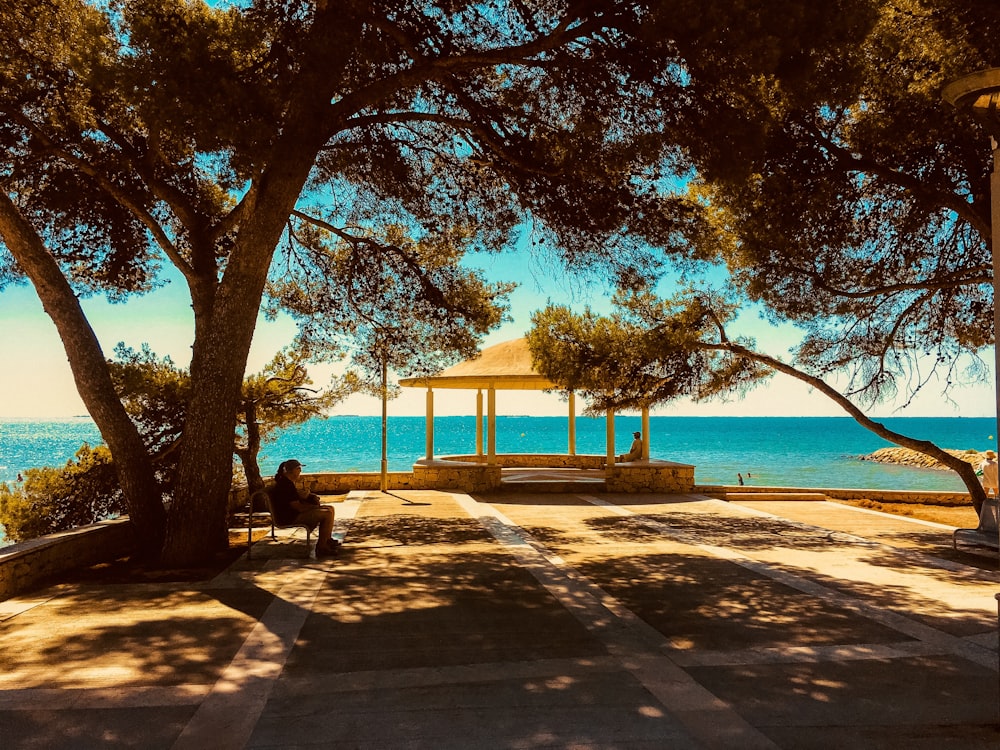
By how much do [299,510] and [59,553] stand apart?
2189mm

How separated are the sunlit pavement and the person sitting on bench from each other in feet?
1.07

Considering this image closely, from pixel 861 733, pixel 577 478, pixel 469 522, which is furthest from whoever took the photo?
pixel 577 478

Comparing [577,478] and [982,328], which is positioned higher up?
[982,328]

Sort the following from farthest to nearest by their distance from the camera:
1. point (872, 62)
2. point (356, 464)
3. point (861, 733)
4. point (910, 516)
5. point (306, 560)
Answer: point (356, 464) → point (910, 516) → point (872, 62) → point (306, 560) → point (861, 733)

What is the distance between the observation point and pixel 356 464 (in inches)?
2625

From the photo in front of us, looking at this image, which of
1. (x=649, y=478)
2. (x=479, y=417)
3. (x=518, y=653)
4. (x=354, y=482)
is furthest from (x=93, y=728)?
(x=479, y=417)

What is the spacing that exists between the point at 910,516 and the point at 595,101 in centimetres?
891

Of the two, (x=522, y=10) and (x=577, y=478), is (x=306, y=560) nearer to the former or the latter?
(x=522, y=10)

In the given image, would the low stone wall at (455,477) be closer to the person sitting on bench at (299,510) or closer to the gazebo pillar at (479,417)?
the gazebo pillar at (479,417)

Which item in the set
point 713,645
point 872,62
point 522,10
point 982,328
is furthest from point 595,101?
point 982,328

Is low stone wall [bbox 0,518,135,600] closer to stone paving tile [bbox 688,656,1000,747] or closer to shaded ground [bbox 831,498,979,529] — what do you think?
stone paving tile [bbox 688,656,1000,747]

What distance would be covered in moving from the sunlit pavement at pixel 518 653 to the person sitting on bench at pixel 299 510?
325 millimetres

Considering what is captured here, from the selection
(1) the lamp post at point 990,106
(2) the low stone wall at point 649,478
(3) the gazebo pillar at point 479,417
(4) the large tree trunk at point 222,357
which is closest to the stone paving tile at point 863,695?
(1) the lamp post at point 990,106

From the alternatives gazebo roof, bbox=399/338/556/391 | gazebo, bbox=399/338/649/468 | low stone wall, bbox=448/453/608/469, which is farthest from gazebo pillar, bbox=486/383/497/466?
low stone wall, bbox=448/453/608/469
